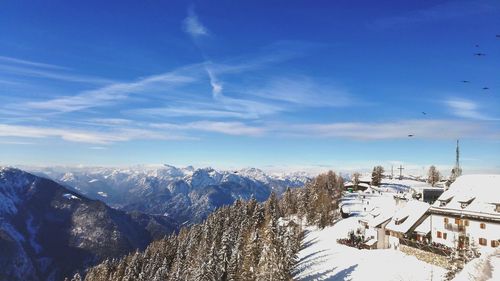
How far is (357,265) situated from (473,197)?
66.0ft

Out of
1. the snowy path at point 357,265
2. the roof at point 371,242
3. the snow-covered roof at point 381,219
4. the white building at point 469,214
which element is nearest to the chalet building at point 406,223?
the snow-covered roof at point 381,219

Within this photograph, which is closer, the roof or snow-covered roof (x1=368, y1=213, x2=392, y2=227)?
the roof

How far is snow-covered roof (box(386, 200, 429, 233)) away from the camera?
70.2 metres

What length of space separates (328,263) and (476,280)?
50596 millimetres

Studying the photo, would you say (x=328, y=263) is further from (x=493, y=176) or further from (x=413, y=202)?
(x=493, y=176)

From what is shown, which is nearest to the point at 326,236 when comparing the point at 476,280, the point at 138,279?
the point at 138,279

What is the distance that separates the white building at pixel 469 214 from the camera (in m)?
57.3

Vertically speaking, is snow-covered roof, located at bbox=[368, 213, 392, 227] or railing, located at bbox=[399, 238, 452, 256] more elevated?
snow-covered roof, located at bbox=[368, 213, 392, 227]

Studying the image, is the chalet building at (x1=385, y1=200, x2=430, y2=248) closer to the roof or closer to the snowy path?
the roof

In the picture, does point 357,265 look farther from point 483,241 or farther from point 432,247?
point 483,241

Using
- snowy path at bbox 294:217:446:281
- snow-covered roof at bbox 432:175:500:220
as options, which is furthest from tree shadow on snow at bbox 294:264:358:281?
snow-covered roof at bbox 432:175:500:220

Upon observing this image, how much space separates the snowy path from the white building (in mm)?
6208

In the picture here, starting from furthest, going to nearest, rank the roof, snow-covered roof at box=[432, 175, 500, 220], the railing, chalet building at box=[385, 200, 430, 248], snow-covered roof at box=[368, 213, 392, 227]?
snow-covered roof at box=[368, 213, 392, 227] < the roof < chalet building at box=[385, 200, 430, 248] < snow-covered roof at box=[432, 175, 500, 220] < the railing

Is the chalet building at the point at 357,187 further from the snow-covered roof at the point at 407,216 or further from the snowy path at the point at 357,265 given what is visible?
the snow-covered roof at the point at 407,216
